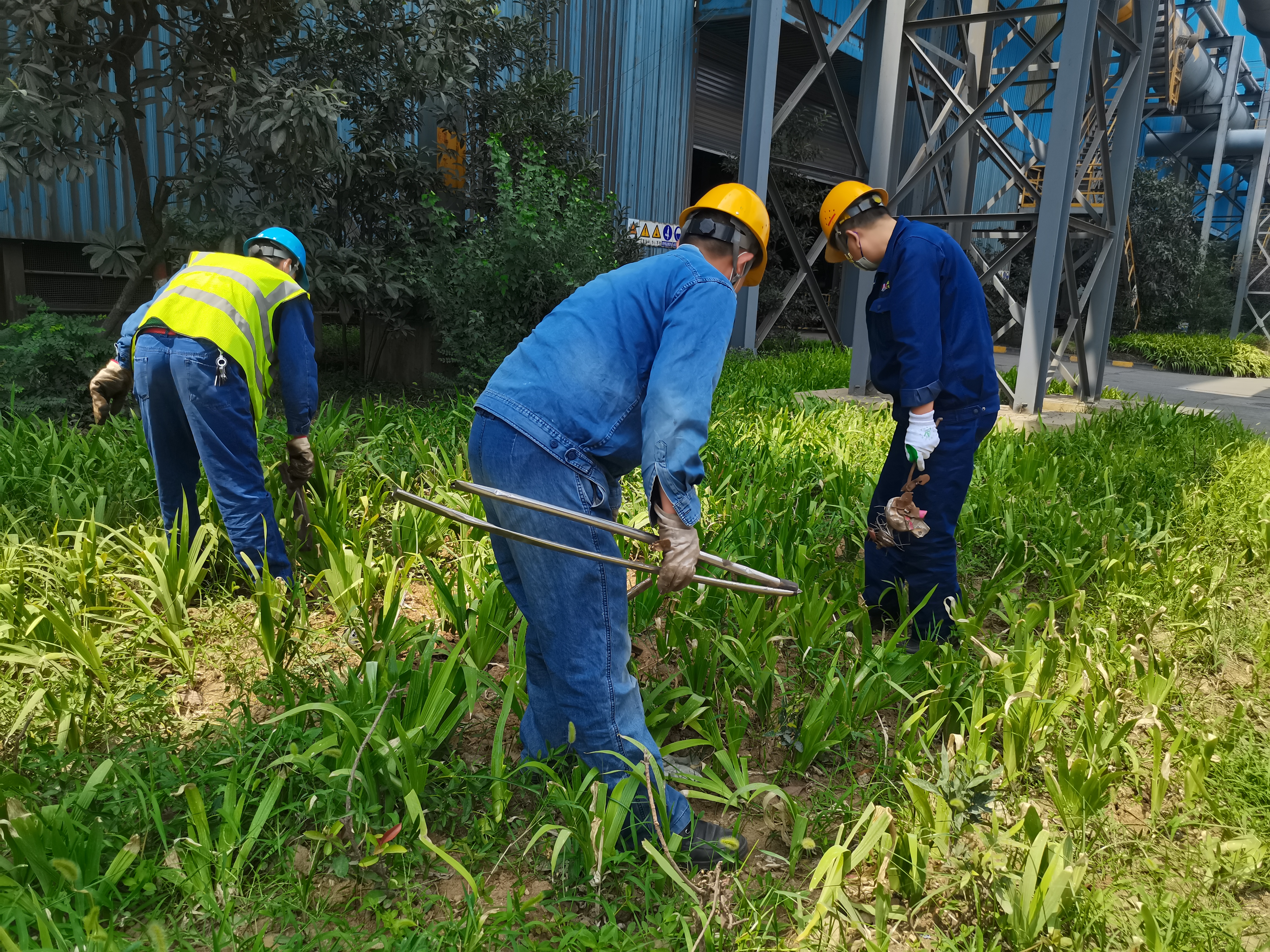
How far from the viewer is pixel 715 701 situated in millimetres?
2707

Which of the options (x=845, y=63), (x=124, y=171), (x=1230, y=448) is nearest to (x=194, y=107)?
(x=124, y=171)

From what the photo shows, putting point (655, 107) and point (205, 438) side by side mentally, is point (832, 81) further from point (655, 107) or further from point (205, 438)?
point (205, 438)

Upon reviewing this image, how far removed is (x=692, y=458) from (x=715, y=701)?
3.70 feet

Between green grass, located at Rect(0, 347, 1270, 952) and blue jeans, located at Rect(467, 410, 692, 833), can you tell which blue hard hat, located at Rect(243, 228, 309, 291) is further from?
blue jeans, located at Rect(467, 410, 692, 833)

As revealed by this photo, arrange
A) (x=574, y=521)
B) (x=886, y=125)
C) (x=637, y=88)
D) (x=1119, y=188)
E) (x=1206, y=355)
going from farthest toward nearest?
(x=1206, y=355) → (x=637, y=88) → (x=1119, y=188) → (x=886, y=125) → (x=574, y=521)

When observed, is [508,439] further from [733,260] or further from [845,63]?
[845,63]

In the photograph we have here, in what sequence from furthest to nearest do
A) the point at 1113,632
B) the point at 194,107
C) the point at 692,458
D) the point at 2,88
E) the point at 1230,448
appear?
the point at 1230,448, the point at 194,107, the point at 2,88, the point at 1113,632, the point at 692,458

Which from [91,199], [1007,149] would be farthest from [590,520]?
[1007,149]

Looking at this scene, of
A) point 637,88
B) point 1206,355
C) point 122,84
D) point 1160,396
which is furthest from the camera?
point 1206,355

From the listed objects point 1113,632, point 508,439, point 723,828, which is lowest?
point 723,828

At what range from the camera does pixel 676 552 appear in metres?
1.93

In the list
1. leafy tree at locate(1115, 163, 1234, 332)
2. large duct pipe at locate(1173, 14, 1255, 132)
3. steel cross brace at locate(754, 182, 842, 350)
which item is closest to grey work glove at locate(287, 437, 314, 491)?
steel cross brace at locate(754, 182, 842, 350)

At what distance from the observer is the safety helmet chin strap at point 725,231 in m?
2.18

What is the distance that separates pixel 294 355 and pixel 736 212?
7.08ft
